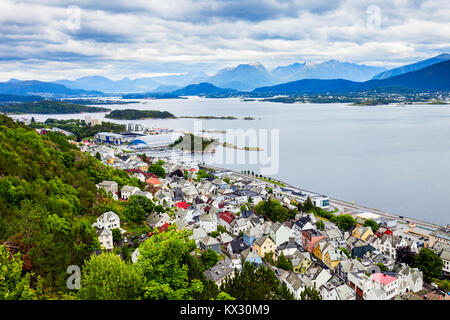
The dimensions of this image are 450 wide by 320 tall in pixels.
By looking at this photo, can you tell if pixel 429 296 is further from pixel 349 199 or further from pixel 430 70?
pixel 430 70

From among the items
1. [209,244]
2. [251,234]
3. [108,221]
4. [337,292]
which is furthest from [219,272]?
[108,221]

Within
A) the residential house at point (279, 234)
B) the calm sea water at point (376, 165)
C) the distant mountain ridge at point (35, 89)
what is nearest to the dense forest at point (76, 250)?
the residential house at point (279, 234)

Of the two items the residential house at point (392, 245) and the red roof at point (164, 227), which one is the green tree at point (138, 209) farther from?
the residential house at point (392, 245)

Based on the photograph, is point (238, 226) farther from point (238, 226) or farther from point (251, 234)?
→ point (251, 234)

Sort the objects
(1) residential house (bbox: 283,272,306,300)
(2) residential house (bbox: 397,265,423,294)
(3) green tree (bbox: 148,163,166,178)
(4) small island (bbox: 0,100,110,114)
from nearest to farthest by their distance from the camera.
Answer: (1) residential house (bbox: 283,272,306,300) → (2) residential house (bbox: 397,265,423,294) → (3) green tree (bbox: 148,163,166,178) → (4) small island (bbox: 0,100,110,114)

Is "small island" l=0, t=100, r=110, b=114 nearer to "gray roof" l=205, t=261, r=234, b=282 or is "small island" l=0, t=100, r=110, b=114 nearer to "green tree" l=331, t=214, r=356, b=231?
"green tree" l=331, t=214, r=356, b=231

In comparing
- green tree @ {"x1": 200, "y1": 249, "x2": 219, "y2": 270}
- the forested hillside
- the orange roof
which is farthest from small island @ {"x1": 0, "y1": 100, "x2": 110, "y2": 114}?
green tree @ {"x1": 200, "y1": 249, "x2": 219, "y2": 270}
